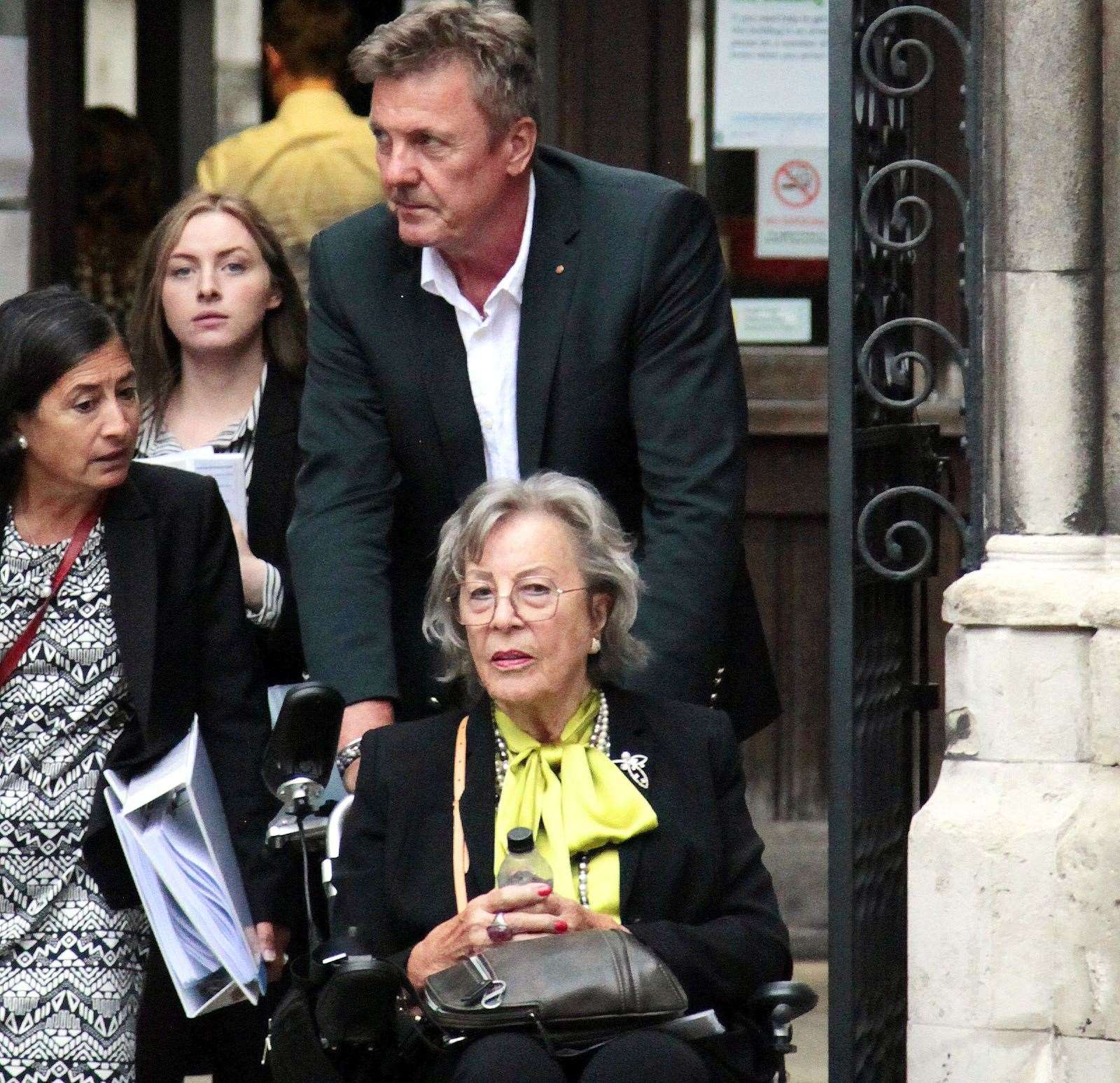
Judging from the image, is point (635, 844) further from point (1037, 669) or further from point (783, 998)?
point (1037, 669)

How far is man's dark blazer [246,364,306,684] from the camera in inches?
207

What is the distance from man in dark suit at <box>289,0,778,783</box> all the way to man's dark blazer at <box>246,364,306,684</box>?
0.42 m

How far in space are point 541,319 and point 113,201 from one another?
3.20 meters

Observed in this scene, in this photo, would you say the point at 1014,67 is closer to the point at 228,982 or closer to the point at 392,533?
the point at 392,533

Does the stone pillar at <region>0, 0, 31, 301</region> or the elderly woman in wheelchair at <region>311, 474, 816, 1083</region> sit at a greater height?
the stone pillar at <region>0, 0, 31, 301</region>

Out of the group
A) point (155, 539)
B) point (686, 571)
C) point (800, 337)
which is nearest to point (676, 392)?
point (686, 571)

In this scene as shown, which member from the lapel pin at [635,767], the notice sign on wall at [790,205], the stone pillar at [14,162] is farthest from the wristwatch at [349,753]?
the notice sign on wall at [790,205]

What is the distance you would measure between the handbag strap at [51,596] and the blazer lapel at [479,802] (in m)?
0.83

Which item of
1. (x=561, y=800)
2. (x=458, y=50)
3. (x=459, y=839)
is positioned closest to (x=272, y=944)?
(x=459, y=839)

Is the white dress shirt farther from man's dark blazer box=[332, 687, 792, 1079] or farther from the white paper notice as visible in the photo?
the white paper notice

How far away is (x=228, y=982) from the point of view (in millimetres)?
4602

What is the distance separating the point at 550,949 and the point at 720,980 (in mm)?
307

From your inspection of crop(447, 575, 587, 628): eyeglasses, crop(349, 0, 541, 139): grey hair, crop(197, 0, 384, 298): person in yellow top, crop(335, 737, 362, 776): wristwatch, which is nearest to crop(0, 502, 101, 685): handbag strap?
crop(335, 737, 362, 776): wristwatch

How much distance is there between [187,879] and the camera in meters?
4.56
